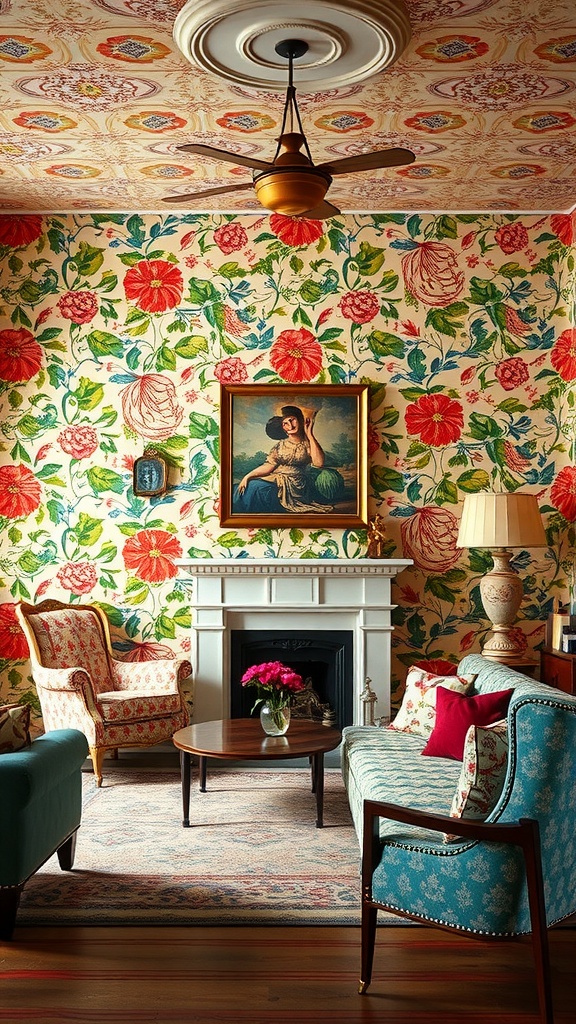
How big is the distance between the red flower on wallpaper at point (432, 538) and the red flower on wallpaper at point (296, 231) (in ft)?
6.38

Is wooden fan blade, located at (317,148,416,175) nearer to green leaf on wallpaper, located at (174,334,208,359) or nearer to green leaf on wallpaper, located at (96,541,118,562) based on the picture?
green leaf on wallpaper, located at (174,334,208,359)

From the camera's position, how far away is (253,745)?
4.62 m

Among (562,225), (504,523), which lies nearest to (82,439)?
(504,523)

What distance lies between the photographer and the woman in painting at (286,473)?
6.22 m

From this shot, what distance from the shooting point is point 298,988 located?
2.96m

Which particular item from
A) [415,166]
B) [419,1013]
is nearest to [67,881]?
[419,1013]

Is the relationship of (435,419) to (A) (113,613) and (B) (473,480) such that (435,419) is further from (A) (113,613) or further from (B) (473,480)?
(A) (113,613)

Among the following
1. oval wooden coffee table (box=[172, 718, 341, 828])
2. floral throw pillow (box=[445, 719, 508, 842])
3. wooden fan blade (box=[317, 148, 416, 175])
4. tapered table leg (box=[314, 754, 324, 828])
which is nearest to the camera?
floral throw pillow (box=[445, 719, 508, 842])

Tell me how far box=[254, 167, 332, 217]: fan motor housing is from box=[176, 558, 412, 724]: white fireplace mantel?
9.54 ft

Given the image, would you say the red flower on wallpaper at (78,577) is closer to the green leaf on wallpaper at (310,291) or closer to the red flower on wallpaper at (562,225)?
the green leaf on wallpaper at (310,291)

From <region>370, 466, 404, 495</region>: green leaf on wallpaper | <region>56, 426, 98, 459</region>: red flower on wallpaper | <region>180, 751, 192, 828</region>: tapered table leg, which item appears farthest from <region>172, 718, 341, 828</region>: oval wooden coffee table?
<region>56, 426, 98, 459</region>: red flower on wallpaper

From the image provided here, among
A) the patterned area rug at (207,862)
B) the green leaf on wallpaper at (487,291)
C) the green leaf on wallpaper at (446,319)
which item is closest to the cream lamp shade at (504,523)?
the green leaf on wallpaper at (446,319)

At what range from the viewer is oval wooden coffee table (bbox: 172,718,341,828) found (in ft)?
14.6

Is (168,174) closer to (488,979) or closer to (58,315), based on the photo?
(58,315)
